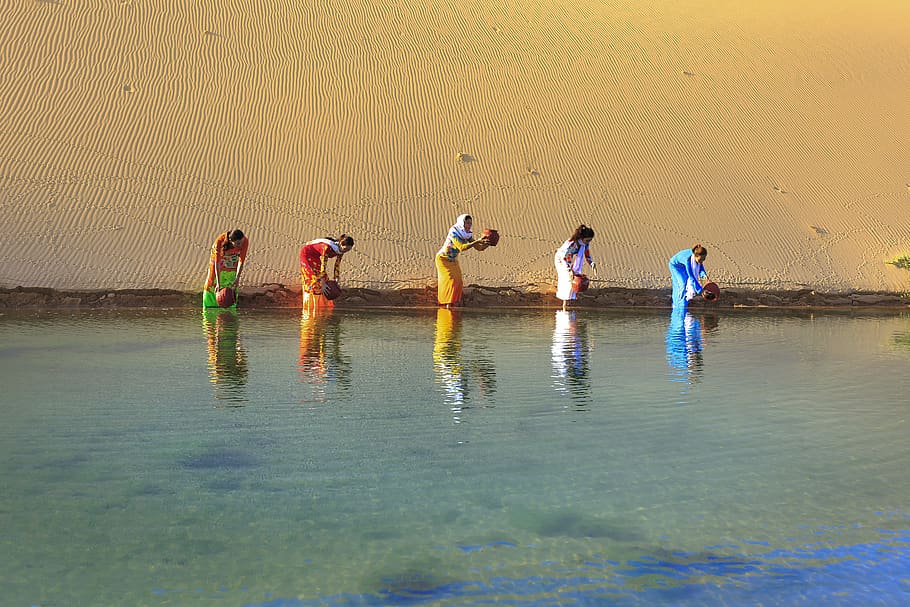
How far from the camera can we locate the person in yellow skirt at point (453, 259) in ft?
45.9

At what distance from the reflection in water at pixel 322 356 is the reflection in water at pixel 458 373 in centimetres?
69

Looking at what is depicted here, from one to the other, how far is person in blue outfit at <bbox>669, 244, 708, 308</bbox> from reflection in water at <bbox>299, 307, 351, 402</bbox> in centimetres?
477

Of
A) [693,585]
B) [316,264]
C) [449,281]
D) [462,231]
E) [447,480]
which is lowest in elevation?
[693,585]

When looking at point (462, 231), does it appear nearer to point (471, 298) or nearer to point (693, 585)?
point (471, 298)

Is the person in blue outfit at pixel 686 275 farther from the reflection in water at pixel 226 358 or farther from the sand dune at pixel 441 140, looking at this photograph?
the reflection in water at pixel 226 358

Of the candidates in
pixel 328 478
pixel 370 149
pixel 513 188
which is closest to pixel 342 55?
pixel 370 149

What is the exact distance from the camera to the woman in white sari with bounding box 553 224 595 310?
14139 mm

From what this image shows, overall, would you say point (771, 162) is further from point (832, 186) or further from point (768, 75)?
point (768, 75)

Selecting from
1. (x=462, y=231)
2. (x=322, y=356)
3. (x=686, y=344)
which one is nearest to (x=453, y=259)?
(x=462, y=231)

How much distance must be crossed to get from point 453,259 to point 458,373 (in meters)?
6.67

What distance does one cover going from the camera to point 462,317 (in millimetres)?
12750

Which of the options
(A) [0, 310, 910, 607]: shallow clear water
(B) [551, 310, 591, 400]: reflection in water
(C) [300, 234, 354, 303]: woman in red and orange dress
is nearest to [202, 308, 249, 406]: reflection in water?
(A) [0, 310, 910, 607]: shallow clear water

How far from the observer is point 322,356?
8.56 meters

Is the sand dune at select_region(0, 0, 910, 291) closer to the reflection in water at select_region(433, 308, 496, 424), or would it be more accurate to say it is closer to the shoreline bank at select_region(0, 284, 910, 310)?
the shoreline bank at select_region(0, 284, 910, 310)
